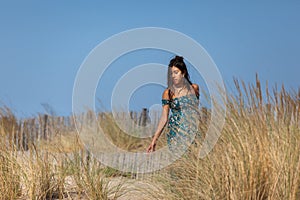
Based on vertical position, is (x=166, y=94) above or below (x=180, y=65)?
below

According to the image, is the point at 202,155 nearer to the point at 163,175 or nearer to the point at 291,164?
the point at 163,175

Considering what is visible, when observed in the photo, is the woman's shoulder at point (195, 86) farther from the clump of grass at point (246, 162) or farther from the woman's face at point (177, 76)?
the clump of grass at point (246, 162)

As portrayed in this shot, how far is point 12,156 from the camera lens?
4.59 m

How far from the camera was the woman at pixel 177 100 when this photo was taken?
4820mm

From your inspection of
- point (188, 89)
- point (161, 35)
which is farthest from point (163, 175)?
point (161, 35)

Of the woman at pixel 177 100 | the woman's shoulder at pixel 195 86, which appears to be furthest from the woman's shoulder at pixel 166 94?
the woman's shoulder at pixel 195 86

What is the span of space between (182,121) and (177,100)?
0.29m

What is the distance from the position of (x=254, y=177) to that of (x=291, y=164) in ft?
0.94

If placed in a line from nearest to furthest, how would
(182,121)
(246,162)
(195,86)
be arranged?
(246,162) → (182,121) → (195,86)

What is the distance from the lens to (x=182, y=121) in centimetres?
483

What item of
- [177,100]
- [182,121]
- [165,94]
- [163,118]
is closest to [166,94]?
[165,94]

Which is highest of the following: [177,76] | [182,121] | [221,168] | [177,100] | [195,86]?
[177,76]

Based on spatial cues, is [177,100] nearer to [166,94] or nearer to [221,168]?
[166,94]

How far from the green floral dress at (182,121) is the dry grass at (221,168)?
0.52ft
